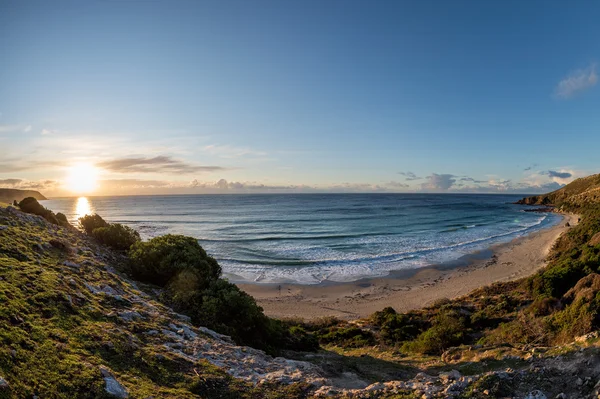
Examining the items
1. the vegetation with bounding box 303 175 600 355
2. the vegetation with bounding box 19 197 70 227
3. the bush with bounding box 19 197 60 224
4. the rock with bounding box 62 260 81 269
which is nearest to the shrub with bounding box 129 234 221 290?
the rock with bounding box 62 260 81 269

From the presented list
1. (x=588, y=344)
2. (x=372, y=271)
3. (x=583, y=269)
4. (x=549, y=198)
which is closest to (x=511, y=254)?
(x=372, y=271)

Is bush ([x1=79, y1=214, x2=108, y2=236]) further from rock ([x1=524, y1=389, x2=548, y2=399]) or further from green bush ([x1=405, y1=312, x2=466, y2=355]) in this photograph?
rock ([x1=524, y1=389, x2=548, y2=399])

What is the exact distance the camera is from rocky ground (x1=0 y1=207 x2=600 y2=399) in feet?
16.5

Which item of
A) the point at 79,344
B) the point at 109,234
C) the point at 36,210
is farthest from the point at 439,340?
the point at 36,210

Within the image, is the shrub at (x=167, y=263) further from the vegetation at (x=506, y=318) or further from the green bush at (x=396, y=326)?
the green bush at (x=396, y=326)

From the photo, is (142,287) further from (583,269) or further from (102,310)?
(583,269)

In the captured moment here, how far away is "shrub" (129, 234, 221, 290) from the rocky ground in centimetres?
182

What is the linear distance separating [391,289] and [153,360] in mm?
23657

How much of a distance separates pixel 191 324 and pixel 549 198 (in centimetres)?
14640

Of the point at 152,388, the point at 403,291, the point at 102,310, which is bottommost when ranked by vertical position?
the point at 403,291

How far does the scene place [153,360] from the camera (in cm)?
624

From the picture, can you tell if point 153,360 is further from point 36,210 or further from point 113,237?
point 36,210

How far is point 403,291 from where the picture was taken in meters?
26.5

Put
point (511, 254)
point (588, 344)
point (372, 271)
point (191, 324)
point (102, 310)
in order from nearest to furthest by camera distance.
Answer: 1. point (588, 344)
2. point (102, 310)
3. point (191, 324)
4. point (372, 271)
5. point (511, 254)
